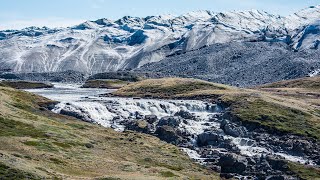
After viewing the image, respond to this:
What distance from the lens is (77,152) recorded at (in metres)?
88.5

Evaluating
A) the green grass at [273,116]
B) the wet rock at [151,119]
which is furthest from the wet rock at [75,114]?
the green grass at [273,116]

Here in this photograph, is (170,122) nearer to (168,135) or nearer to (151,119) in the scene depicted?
(151,119)

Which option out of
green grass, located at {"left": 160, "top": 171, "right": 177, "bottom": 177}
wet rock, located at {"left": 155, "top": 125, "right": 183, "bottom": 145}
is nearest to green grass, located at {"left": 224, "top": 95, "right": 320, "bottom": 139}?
wet rock, located at {"left": 155, "top": 125, "right": 183, "bottom": 145}

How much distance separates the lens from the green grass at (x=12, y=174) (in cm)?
6131

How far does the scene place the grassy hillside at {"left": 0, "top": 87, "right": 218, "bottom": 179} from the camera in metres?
69.5

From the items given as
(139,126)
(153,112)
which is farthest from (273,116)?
(139,126)

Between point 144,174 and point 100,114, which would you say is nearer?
point 144,174

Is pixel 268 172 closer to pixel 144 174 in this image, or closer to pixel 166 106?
pixel 144 174

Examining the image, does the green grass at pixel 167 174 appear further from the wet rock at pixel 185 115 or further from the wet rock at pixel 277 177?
the wet rock at pixel 185 115

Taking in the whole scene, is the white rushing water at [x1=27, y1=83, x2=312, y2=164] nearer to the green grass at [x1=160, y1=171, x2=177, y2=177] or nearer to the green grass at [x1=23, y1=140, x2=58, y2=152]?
the green grass at [x1=160, y1=171, x2=177, y2=177]

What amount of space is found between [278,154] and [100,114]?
56.9m

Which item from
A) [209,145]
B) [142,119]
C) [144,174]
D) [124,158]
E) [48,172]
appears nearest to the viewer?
[48,172]

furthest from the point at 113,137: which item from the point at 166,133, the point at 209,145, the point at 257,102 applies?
the point at 257,102

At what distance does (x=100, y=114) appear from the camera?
5960 inches
